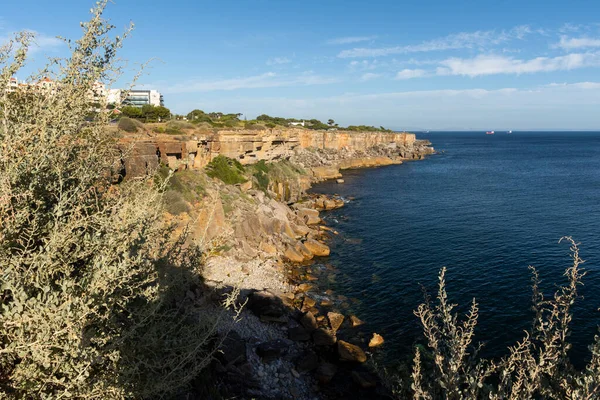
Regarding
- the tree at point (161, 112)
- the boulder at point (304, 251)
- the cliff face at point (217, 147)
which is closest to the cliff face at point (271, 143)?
the cliff face at point (217, 147)

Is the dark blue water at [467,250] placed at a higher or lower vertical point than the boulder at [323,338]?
higher

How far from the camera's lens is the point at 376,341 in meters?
22.3

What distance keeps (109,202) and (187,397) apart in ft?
21.6

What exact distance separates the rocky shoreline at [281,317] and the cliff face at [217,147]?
220 inches

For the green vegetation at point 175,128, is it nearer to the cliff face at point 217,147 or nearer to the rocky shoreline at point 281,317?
the cliff face at point 217,147

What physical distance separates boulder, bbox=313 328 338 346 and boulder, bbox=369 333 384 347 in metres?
2.19

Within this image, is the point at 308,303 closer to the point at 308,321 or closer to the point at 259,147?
the point at 308,321

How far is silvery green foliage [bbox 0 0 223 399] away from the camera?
5023 millimetres

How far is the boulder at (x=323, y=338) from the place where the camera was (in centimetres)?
2216

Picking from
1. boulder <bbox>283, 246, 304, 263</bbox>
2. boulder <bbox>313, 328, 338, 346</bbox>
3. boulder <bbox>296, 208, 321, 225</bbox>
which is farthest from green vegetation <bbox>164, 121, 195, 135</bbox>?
boulder <bbox>313, 328, 338, 346</bbox>

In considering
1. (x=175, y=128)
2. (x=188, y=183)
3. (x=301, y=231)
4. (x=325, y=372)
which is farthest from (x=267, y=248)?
(x=175, y=128)

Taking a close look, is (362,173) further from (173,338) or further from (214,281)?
(173,338)

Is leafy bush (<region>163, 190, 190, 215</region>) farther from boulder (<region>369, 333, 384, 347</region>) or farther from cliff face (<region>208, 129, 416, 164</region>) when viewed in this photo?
boulder (<region>369, 333, 384, 347</region>)

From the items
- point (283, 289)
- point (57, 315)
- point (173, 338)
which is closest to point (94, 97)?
point (57, 315)
